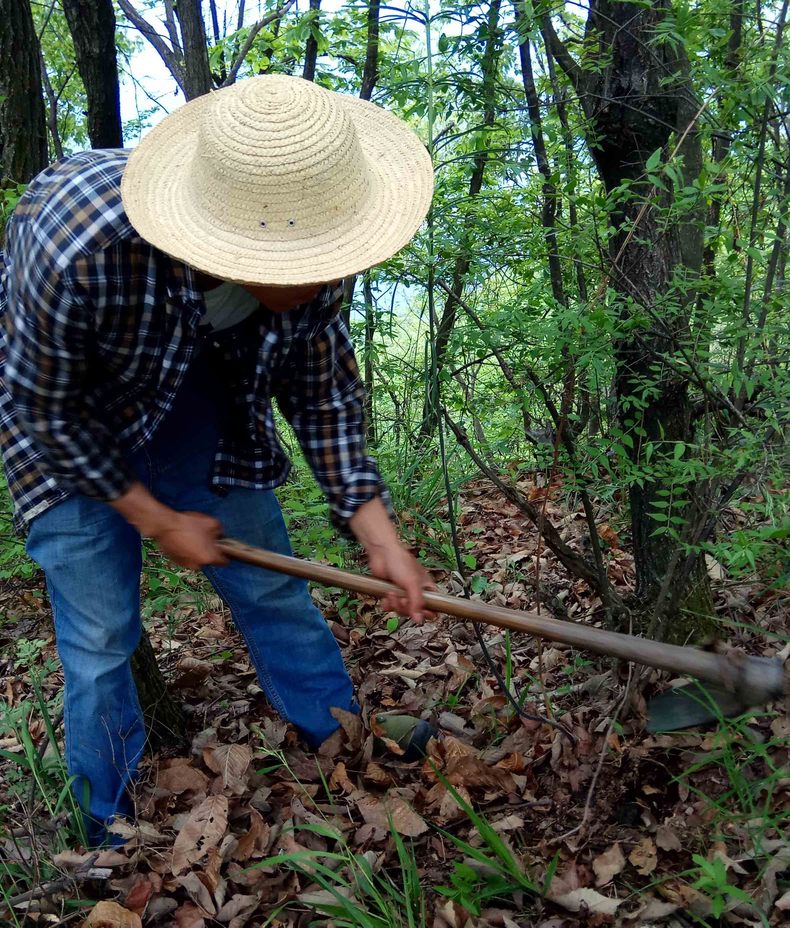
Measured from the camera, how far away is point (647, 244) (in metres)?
2.56

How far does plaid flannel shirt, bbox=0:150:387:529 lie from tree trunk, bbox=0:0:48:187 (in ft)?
2.50

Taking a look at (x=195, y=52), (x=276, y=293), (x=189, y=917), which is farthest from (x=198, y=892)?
(x=195, y=52)

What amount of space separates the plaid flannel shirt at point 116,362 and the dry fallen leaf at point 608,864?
49.0 inches

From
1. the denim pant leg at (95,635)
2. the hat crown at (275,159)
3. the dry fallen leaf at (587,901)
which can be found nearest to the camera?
the hat crown at (275,159)

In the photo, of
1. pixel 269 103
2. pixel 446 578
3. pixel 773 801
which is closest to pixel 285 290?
pixel 269 103

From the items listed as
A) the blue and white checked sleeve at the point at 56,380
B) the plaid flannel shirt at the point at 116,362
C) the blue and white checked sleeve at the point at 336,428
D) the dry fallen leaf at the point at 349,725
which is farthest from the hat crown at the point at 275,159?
the dry fallen leaf at the point at 349,725

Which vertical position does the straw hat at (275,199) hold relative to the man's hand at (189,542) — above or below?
above

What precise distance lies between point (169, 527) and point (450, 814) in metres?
1.25

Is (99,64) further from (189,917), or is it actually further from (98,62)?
(189,917)

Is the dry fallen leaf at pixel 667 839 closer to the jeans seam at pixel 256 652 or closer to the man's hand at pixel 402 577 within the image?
the man's hand at pixel 402 577

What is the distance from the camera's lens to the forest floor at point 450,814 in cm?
221

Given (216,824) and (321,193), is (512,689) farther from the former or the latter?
(321,193)

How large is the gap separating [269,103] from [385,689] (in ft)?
7.62

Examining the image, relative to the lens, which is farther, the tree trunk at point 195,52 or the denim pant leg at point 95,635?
the tree trunk at point 195,52
